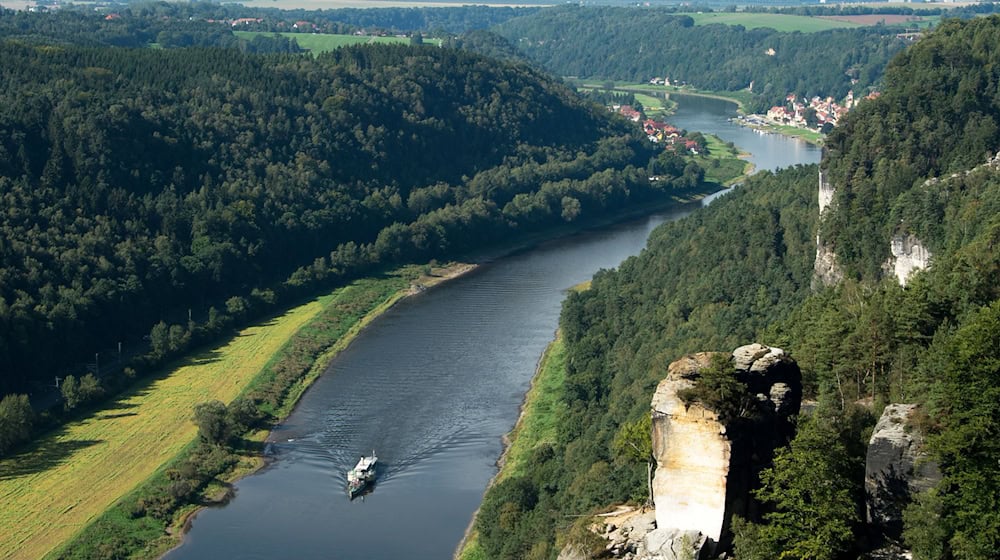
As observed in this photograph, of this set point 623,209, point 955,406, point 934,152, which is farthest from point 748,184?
point 955,406

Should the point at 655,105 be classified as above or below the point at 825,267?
below

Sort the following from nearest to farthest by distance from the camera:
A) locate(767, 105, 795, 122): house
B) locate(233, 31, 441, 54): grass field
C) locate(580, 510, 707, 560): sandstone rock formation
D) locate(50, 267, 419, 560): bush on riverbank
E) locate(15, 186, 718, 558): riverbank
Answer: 1. locate(580, 510, 707, 560): sandstone rock formation
2. locate(50, 267, 419, 560): bush on riverbank
3. locate(15, 186, 718, 558): riverbank
4. locate(233, 31, 441, 54): grass field
5. locate(767, 105, 795, 122): house

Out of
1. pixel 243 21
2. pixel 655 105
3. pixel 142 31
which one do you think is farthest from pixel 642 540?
pixel 243 21

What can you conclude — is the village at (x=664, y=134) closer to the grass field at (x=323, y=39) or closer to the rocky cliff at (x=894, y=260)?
the grass field at (x=323, y=39)

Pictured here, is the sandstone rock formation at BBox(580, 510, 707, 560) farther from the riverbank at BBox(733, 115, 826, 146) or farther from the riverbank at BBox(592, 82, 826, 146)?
the riverbank at BBox(733, 115, 826, 146)

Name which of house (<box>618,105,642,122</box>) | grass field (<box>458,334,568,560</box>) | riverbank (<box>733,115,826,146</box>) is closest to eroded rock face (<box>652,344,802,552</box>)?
grass field (<box>458,334,568,560</box>)

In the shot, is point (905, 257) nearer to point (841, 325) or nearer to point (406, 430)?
point (841, 325)
